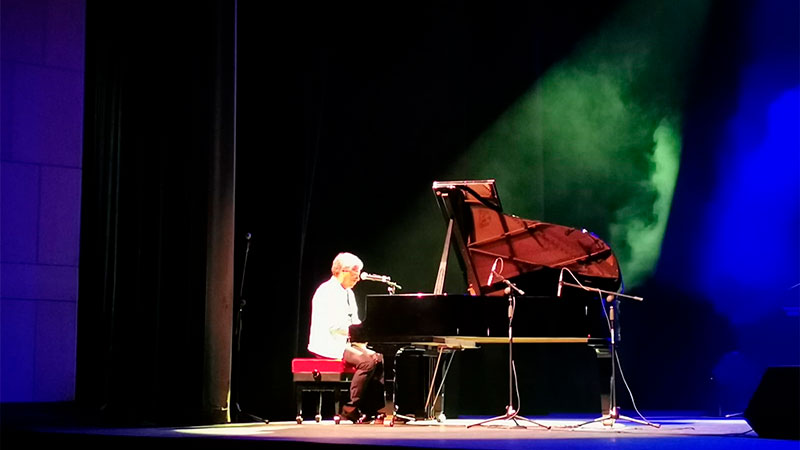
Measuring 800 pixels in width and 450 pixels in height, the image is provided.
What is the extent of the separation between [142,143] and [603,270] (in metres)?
3.05

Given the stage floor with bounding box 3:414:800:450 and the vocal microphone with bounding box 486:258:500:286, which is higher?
the vocal microphone with bounding box 486:258:500:286

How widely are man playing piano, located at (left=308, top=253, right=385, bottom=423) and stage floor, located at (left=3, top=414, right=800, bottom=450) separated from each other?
35cm

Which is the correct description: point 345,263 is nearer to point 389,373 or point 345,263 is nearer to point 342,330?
point 342,330

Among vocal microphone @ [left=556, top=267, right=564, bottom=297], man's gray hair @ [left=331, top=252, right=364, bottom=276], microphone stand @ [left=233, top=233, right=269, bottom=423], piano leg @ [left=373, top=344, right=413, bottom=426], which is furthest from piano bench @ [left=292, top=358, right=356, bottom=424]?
vocal microphone @ [left=556, top=267, right=564, bottom=297]

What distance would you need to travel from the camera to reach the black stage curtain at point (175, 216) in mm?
6180

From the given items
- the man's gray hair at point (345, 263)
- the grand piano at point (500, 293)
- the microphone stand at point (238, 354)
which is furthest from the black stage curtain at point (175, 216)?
the grand piano at point (500, 293)

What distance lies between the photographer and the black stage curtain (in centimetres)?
618

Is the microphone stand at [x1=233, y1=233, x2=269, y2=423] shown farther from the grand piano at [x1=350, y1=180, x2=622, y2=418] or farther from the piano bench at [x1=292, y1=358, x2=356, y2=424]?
the grand piano at [x1=350, y1=180, x2=622, y2=418]

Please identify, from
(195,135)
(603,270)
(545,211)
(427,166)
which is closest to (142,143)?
(195,135)

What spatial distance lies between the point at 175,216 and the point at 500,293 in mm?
2133

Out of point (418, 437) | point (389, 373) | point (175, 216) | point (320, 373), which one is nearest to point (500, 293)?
point (389, 373)

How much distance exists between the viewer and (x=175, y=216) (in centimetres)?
627

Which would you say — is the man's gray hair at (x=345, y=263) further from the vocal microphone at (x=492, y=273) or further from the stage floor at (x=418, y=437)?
the stage floor at (x=418, y=437)

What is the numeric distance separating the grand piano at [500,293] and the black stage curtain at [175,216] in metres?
1.03
